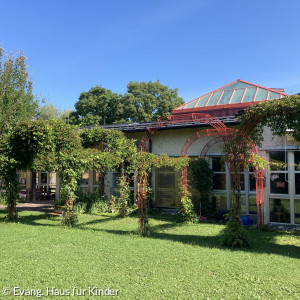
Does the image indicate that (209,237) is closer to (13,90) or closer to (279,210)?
(279,210)

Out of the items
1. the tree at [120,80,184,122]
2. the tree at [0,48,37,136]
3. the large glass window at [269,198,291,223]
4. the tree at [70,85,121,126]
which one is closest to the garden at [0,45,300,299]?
the large glass window at [269,198,291,223]

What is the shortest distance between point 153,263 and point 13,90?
39.4 feet

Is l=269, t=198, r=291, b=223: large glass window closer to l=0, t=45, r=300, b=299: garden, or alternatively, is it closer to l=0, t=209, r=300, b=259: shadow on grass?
l=0, t=45, r=300, b=299: garden

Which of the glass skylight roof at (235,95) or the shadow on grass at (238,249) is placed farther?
the glass skylight roof at (235,95)

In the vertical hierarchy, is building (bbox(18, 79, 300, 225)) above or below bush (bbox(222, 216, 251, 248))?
above

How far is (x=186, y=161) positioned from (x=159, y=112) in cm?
2164

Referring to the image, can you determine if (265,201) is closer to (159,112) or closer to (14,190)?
(14,190)

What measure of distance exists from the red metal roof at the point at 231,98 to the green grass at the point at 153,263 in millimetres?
7707

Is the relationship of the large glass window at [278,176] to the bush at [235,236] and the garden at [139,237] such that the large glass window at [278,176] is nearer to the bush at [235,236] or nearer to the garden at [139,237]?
the garden at [139,237]

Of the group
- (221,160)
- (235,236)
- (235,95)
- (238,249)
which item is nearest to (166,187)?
(221,160)

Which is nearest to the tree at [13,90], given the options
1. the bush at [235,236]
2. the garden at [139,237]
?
the garden at [139,237]

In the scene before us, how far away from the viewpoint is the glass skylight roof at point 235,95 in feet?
45.3

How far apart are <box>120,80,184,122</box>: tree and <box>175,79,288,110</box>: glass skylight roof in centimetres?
1368

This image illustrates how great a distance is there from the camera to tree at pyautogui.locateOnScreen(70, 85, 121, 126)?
3100 centimetres
